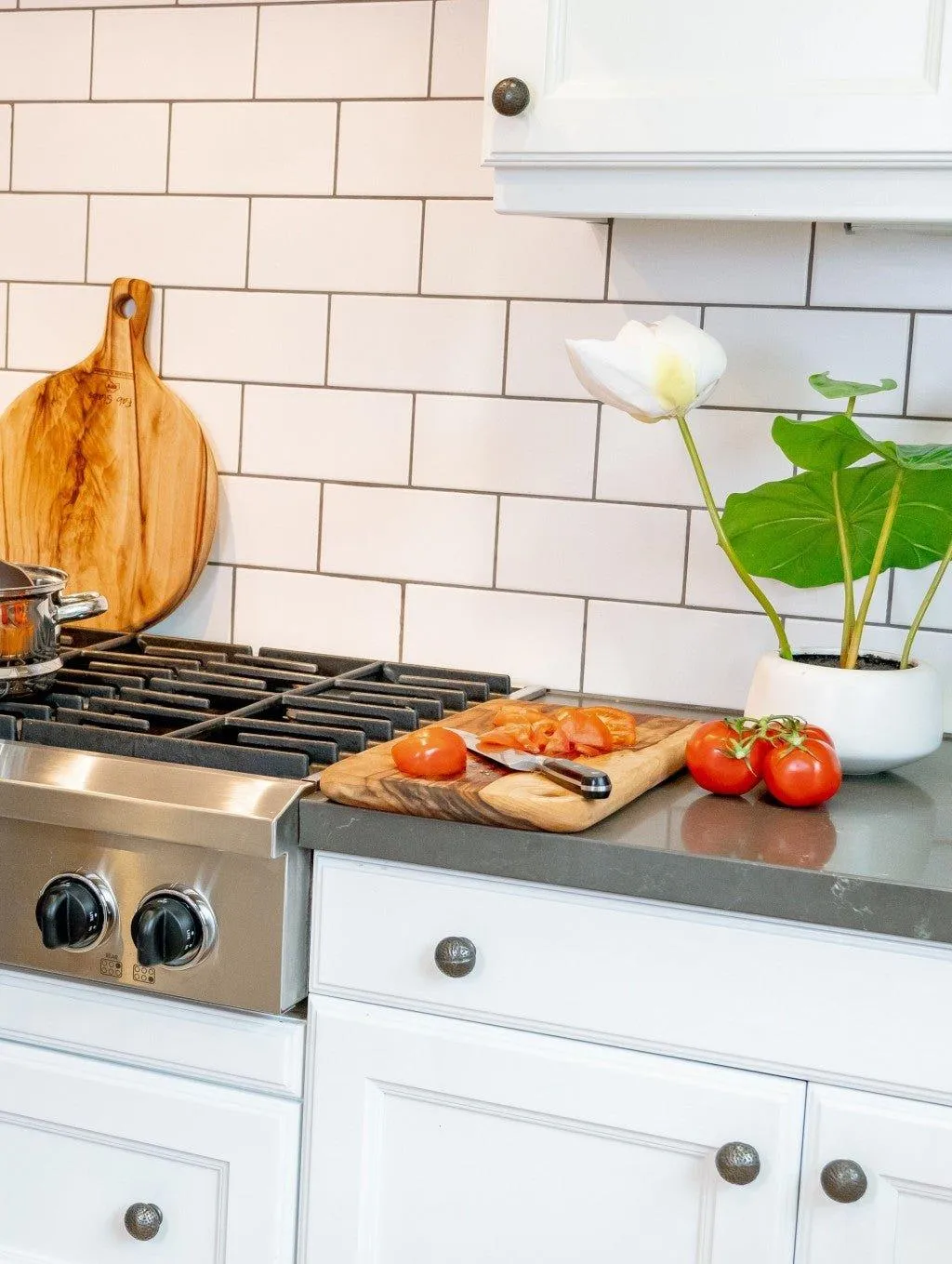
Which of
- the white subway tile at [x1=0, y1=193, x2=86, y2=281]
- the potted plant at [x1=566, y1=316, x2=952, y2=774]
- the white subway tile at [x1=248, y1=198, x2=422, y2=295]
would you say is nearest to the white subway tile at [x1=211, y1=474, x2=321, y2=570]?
the white subway tile at [x1=248, y1=198, x2=422, y2=295]

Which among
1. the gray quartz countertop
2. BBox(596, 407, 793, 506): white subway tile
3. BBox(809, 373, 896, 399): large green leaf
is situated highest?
BBox(809, 373, 896, 399): large green leaf

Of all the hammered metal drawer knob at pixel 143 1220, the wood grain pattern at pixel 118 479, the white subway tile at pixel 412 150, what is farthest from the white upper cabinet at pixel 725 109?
the hammered metal drawer knob at pixel 143 1220

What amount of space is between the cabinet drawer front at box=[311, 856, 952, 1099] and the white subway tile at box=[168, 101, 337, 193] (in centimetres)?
98

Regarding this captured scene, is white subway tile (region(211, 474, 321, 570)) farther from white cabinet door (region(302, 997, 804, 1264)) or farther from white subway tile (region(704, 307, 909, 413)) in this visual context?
white cabinet door (region(302, 997, 804, 1264))

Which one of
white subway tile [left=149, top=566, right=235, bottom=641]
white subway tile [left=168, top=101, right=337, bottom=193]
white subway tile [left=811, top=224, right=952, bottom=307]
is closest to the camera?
white subway tile [left=811, top=224, right=952, bottom=307]

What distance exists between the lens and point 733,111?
129cm

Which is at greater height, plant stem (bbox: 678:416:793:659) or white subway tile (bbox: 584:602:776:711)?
plant stem (bbox: 678:416:793:659)

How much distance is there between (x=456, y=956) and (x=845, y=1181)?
347mm

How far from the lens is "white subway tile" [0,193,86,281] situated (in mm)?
1892

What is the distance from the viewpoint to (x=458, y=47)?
1.70 meters

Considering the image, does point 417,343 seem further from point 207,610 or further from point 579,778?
point 579,778

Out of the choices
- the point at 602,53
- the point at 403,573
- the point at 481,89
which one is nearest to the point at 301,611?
the point at 403,573

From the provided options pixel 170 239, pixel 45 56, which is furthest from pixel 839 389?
pixel 45 56

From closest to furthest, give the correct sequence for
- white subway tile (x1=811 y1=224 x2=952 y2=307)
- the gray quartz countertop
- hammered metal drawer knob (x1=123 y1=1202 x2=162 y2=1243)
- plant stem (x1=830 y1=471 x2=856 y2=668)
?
the gray quartz countertop → hammered metal drawer knob (x1=123 y1=1202 x2=162 y2=1243) → plant stem (x1=830 y1=471 x2=856 y2=668) → white subway tile (x1=811 y1=224 x2=952 y2=307)
